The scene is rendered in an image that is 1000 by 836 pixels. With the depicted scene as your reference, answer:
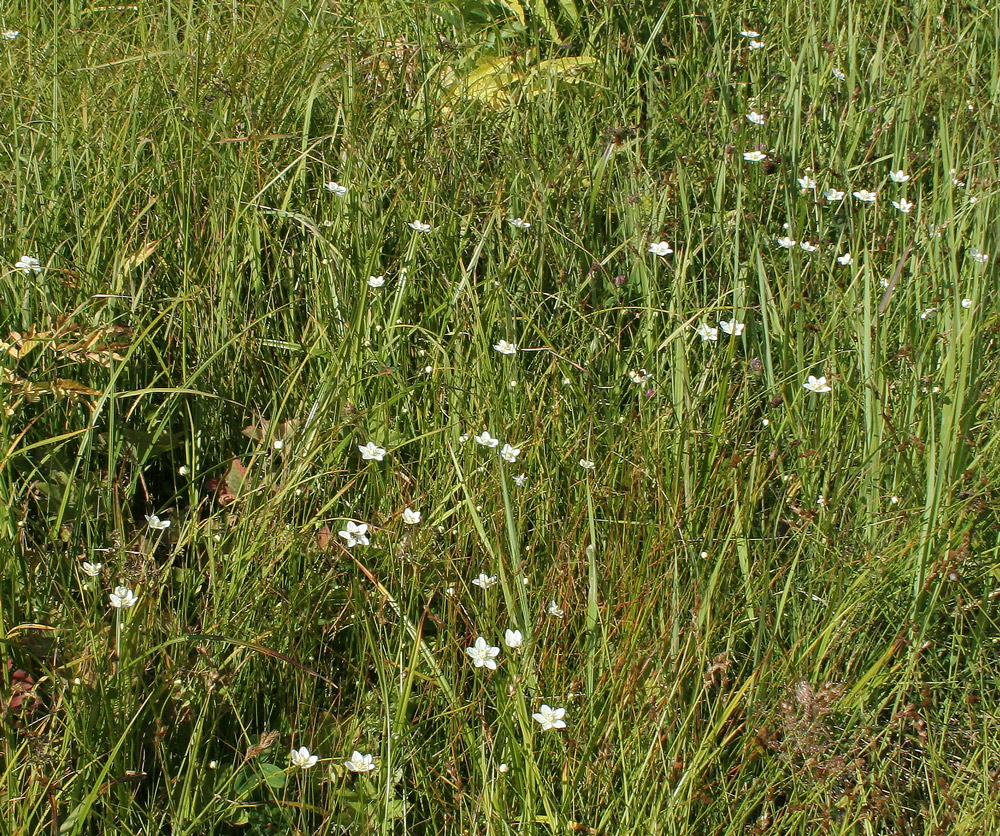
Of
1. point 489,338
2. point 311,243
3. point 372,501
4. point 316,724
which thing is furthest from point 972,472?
point 311,243

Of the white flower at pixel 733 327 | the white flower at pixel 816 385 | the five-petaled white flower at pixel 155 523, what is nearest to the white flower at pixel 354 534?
the five-petaled white flower at pixel 155 523

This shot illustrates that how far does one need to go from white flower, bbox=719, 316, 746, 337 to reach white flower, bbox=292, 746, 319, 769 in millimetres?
1157

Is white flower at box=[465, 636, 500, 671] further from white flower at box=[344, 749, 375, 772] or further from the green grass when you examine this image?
white flower at box=[344, 749, 375, 772]

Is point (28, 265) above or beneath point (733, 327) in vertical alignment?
above

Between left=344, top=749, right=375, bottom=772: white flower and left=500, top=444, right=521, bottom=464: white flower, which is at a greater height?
left=500, top=444, right=521, bottom=464: white flower

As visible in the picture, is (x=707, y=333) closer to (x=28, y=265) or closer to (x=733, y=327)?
(x=733, y=327)

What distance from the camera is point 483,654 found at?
5.05ft

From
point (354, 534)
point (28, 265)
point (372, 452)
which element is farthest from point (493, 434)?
point (28, 265)

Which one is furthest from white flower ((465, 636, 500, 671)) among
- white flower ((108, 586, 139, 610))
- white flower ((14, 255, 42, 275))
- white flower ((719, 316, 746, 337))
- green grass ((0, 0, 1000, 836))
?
white flower ((14, 255, 42, 275))

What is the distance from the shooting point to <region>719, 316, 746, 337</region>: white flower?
2048mm

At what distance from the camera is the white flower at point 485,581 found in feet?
5.29

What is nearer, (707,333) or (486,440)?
(486,440)

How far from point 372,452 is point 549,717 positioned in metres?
0.61

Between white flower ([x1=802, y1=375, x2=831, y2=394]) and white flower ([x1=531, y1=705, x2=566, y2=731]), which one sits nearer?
A: white flower ([x1=531, y1=705, x2=566, y2=731])
